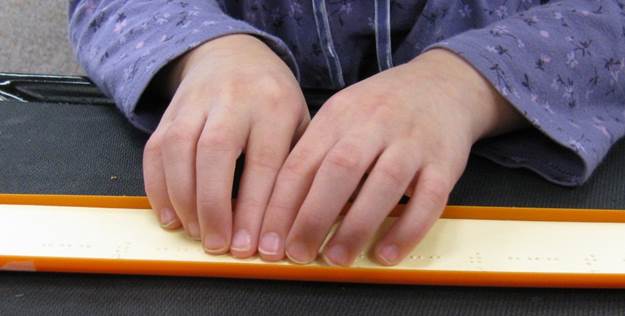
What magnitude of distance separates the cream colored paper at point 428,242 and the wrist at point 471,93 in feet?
0.21

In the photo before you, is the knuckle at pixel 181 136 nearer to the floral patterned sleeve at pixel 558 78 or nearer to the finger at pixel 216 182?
the finger at pixel 216 182

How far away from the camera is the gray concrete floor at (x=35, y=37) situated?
815 mm

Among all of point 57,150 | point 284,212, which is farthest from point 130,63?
point 284,212

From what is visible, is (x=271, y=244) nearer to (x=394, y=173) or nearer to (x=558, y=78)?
(x=394, y=173)

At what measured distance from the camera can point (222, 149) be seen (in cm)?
29

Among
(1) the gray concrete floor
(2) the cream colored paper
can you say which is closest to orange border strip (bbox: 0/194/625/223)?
(2) the cream colored paper

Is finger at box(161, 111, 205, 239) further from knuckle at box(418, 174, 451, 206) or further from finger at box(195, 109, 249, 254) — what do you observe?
knuckle at box(418, 174, 451, 206)

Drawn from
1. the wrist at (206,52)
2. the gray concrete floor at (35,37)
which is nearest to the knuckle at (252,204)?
the wrist at (206,52)

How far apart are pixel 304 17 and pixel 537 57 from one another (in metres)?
0.19

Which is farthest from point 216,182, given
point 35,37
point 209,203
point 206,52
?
point 35,37

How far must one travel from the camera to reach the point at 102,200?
33 centimetres

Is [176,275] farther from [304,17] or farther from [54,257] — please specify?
[304,17]

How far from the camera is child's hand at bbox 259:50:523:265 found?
280 mm

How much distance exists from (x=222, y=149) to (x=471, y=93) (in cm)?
15
